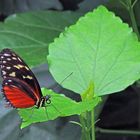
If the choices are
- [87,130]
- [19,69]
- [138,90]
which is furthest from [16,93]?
[138,90]

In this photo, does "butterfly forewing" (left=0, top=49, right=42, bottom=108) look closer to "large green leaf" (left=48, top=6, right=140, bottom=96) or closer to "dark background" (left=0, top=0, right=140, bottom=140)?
"large green leaf" (left=48, top=6, right=140, bottom=96)

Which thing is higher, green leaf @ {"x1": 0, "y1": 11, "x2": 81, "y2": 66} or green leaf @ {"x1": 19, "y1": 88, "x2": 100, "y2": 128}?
green leaf @ {"x1": 0, "y1": 11, "x2": 81, "y2": 66}

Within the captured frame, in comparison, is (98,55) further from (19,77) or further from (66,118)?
(66,118)

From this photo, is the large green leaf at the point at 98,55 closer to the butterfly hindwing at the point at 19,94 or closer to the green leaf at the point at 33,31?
the butterfly hindwing at the point at 19,94

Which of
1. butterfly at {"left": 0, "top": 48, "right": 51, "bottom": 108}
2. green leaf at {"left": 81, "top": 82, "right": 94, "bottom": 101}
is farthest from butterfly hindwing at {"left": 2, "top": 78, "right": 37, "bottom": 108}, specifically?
green leaf at {"left": 81, "top": 82, "right": 94, "bottom": 101}

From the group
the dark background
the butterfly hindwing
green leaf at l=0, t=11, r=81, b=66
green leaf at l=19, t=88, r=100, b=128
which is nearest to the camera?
green leaf at l=19, t=88, r=100, b=128

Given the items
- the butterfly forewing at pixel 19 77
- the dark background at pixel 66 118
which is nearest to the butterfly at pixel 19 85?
the butterfly forewing at pixel 19 77
